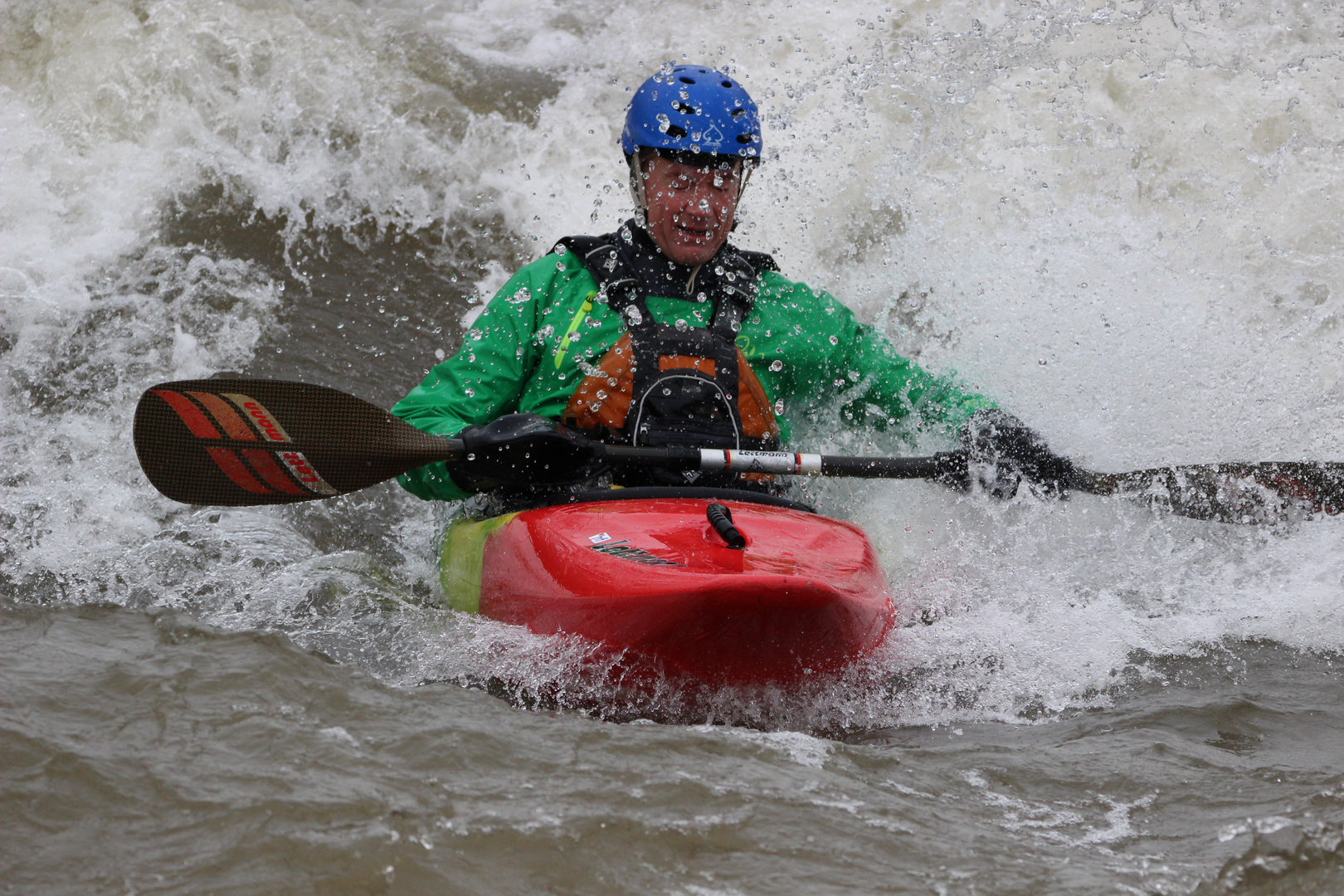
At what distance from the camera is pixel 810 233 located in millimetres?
5906

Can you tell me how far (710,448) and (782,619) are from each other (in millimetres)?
850

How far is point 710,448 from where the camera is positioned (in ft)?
10.4

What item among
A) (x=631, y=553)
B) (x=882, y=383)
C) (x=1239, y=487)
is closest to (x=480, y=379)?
(x=631, y=553)

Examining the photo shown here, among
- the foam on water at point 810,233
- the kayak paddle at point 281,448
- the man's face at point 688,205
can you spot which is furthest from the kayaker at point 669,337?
the foam on water at point 810,233

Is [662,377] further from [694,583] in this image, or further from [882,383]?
[694,583]


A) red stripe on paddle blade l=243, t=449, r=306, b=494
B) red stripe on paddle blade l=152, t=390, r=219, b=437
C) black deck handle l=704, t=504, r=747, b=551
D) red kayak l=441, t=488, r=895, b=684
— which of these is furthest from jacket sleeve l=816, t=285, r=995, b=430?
red stripe on paddle blade l=152, t=390, r=219, b=437

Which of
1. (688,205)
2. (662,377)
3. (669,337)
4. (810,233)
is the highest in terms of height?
(810,233)

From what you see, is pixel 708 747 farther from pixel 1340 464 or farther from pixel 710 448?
pixel 1340 464

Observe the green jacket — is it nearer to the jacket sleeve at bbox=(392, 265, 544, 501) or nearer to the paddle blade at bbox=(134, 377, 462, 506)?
the jacket sleeve at bbox=(392, 265, 544, 501)

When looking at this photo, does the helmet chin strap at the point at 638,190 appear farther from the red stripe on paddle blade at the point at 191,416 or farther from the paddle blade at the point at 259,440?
the red stripe on paddle blade at the point at 191,416

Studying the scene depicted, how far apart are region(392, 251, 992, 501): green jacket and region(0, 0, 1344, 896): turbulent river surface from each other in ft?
0.62

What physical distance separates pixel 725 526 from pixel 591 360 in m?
0.85

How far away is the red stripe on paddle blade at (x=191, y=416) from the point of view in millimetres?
2936

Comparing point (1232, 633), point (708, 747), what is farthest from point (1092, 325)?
point (708, 747)
